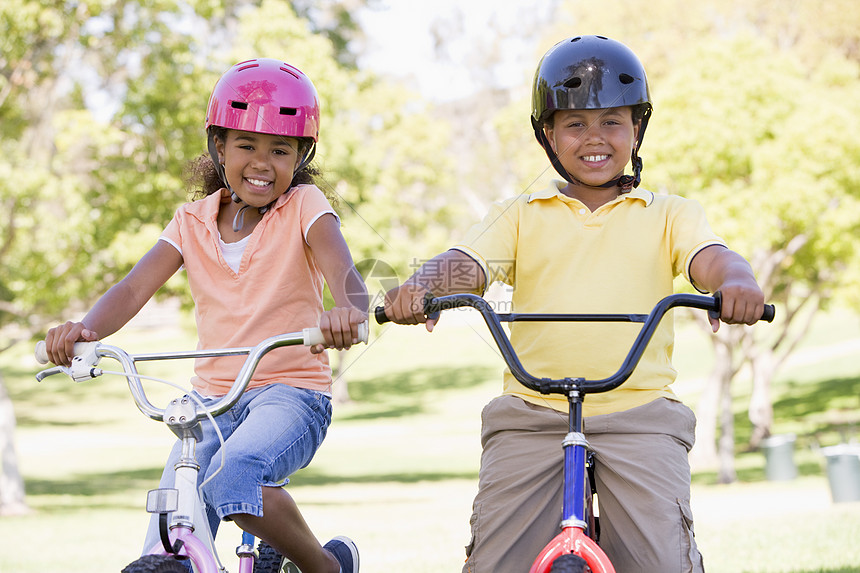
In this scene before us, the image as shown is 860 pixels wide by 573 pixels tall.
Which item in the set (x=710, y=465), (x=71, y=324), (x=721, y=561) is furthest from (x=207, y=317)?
(x=710, y=465)

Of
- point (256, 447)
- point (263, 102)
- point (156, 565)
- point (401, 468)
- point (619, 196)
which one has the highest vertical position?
point (263, 102)

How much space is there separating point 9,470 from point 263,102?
13439 mm

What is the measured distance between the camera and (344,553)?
412 centimetres

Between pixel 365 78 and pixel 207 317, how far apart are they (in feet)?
70.0

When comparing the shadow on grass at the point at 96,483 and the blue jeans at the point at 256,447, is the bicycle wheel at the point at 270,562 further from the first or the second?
the shadow on grass at the point at 96,483

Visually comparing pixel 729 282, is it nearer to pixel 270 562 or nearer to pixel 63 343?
pixel 270 562

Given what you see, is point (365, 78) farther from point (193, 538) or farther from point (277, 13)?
point (193, 538)

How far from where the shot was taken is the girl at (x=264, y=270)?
3.69 meters

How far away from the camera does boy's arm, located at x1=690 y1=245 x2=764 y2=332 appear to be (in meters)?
2.98

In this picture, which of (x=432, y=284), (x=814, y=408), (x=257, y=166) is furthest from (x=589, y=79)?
(x=814, y=408)

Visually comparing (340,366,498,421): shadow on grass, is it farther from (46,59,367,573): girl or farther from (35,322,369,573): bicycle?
(35,322,369,573): bicycle

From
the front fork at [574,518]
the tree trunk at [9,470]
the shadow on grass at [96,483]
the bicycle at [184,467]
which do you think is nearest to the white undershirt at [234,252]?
the bicycle at [184,467]

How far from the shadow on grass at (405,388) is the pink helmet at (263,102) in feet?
98.3

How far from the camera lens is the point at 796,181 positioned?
1652cm
